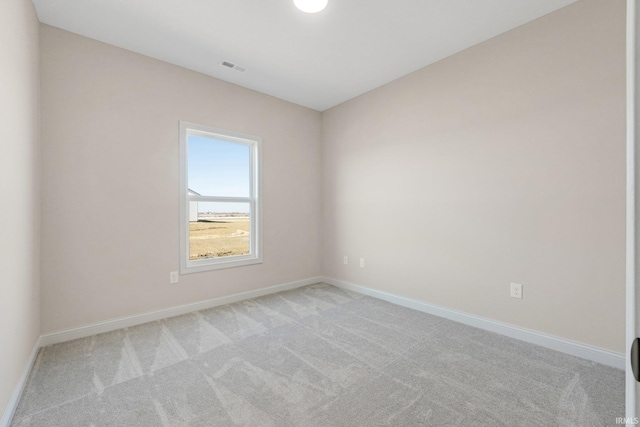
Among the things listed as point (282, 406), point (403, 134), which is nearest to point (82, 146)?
point (282, 406)

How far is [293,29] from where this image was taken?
2379 mm

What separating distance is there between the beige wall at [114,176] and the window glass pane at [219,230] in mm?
254

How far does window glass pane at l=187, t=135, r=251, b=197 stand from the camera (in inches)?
125

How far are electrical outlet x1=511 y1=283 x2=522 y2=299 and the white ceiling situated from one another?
2.24 metres

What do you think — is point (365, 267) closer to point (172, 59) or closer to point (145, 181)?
point (145, 181)

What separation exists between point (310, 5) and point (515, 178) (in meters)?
2.20

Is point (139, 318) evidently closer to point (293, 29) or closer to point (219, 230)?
point (219, 230)

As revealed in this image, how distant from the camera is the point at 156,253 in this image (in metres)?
2.80

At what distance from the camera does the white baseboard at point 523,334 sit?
6.42ft

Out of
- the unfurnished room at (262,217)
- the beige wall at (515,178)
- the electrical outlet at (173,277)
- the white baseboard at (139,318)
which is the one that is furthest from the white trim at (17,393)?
the beige wall at (515,178)

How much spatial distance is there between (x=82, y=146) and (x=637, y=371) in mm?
3407

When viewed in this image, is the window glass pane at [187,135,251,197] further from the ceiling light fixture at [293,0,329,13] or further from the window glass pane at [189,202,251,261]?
the ceiling light fixture at [293,0,329,13]

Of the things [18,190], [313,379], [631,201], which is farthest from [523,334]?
[18,190]

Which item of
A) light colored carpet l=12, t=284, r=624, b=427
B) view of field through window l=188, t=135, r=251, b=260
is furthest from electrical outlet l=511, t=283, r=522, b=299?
view of field through window l=188, t=135, r=251, b=260
